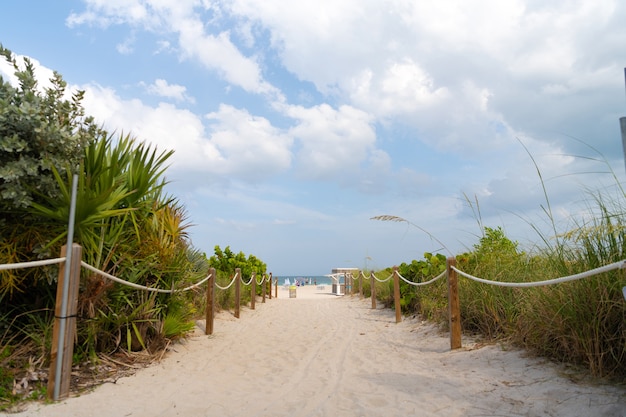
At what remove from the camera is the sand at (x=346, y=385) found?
11.8ft

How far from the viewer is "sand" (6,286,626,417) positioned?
11.8ft

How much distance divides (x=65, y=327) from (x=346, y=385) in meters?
A: 2.72

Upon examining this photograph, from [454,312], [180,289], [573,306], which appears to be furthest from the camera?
[180,289]

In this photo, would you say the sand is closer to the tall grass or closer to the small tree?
the tall grass

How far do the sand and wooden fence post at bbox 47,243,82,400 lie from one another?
189 millimetres

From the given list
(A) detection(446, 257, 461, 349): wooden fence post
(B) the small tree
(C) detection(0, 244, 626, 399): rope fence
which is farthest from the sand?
(B) the small tree

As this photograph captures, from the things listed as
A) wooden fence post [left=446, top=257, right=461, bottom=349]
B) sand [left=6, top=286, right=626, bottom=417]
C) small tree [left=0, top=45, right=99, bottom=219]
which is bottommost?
sand [left=6, top=286, right=626, bottom=417]

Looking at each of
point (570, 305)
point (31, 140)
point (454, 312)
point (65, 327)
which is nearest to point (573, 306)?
point (570, 305)

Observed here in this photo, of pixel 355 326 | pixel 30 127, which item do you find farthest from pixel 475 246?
pixel 30 127

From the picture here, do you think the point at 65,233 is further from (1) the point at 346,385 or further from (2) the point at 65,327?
(1) the point at 346,385

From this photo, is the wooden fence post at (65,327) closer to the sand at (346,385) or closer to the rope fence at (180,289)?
the rope fence at (180,289)

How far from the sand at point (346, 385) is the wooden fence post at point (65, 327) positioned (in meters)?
0.19

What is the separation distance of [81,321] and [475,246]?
6654mm

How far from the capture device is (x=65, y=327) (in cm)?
392
